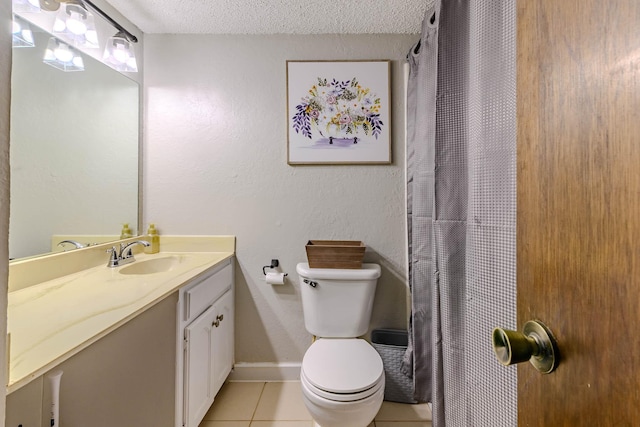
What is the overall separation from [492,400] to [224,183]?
1668 mm

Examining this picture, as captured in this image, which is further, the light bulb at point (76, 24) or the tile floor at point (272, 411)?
the tile floor at point (272, 411)

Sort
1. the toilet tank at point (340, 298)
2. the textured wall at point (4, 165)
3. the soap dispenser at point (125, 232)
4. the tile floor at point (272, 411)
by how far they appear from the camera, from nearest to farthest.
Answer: the textured wall at point (4, 165), the tile floor at point (272, 411), the toilet tank at point (340, 298), the soap dispenser at point (125, 232)

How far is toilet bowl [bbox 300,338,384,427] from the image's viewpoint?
110 centimetres

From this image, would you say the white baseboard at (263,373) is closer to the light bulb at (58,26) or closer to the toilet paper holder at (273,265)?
the toilet paper holder at (273,265)

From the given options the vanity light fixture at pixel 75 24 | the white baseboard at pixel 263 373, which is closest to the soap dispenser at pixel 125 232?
the vanity light fixture at pixel 75 24

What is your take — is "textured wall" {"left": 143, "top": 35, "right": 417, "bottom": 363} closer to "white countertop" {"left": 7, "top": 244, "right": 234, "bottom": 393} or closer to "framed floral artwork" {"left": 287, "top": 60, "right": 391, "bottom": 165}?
"framed floral artwork" {"left": 287, "top": 60, "right": 391, "bottom": 165}

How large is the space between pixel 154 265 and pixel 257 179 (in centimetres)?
79

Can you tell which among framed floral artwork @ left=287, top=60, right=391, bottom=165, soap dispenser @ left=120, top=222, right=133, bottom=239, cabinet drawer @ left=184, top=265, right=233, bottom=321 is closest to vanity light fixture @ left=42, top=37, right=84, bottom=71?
soap dispenser @ left=120, top=222, right=133, bottom=239

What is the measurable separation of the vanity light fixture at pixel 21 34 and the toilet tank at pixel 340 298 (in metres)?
1.57

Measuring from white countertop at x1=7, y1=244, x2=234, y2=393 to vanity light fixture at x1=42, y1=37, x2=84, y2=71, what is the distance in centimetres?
97

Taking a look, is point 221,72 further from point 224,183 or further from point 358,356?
point 358,356

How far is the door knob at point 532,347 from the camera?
377 millimetres

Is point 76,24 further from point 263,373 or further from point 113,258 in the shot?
point 263,373

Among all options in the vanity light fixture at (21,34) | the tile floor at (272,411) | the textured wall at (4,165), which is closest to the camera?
the textured wall at (4,165)
